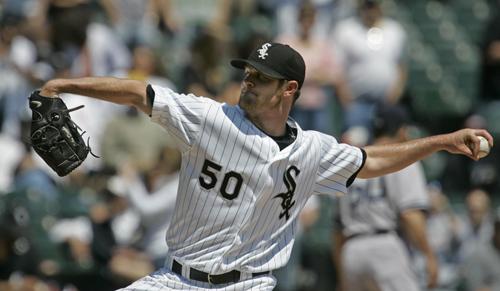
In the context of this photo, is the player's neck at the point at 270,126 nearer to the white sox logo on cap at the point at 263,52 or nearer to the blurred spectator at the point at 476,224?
the white sox logo on cap at the point at 263,52

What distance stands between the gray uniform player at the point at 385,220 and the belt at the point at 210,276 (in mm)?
3231

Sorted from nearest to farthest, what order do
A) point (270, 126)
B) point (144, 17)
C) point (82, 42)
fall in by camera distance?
1. point (270, 126)
2. point (82, 42)
3. point (144, 17)

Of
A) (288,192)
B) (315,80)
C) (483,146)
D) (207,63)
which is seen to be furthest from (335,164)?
(207,63)

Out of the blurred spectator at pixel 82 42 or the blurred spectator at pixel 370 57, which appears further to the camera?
the blurred spectator at pixel 82 42

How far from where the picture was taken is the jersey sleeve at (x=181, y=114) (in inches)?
232

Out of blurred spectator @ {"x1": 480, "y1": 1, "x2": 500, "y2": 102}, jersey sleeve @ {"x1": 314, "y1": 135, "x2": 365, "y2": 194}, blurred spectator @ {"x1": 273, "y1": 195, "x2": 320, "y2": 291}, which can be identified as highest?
blurred spectator @ {"x1": 480, "y1": 1, "x2": 500, "y2": 102}

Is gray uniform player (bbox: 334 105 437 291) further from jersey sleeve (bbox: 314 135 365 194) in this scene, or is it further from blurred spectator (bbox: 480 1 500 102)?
blurred spectator (bbox: 480 1 500 102)

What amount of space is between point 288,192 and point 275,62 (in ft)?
2.25

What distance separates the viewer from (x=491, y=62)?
13367 mm

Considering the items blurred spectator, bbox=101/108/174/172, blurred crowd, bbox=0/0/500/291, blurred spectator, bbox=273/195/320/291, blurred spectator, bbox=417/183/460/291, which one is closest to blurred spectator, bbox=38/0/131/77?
blurred crowd, bbox=0/0/500/291

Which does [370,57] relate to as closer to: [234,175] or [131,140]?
[131,140]

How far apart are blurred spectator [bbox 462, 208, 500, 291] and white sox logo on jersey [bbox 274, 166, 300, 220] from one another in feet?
17.1

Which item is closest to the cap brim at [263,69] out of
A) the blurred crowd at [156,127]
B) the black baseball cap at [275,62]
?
the black baseball cap at [275,62]

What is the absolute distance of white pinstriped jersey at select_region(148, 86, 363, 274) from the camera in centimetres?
597
